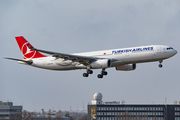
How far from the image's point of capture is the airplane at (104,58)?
5506 centimetres

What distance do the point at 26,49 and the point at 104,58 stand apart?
19.7 metres

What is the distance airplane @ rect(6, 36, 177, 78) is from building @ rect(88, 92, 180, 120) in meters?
83.2

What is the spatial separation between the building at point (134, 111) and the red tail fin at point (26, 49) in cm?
8142

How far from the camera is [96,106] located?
145000 mm

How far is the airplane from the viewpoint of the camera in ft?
181

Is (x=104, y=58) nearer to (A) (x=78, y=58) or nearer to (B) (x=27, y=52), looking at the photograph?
(A) (x=78, y=58)

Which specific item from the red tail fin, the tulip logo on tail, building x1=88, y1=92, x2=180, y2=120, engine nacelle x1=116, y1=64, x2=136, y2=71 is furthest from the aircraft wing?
building x1=88, y1=92, x2=180, y2=120

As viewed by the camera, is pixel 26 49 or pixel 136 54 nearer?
pixel 136 54

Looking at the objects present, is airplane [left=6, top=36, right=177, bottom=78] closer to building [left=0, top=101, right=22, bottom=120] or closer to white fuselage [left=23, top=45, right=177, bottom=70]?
white fuselage [left=23, top=45, right=177, bottom=70]

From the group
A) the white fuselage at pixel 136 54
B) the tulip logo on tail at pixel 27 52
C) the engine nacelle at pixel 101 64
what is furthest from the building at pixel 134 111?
the engine nacelle at pixel 101 64

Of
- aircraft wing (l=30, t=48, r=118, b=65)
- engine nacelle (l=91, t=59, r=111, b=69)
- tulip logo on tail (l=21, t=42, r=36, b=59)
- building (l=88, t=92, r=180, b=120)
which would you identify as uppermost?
tulip logo on tail (l=21, t=42, r=36, b=59)

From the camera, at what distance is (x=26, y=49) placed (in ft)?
224

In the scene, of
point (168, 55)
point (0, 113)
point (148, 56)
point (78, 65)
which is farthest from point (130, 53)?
point (0, 113)

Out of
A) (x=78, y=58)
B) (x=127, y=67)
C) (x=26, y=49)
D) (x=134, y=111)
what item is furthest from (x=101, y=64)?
(x=134, y=111)
